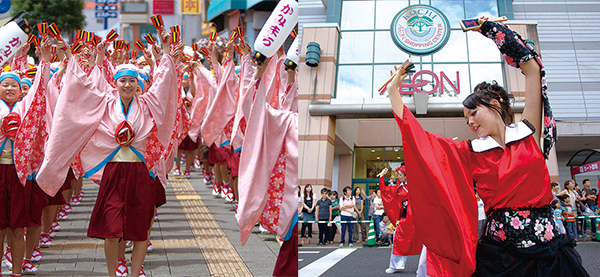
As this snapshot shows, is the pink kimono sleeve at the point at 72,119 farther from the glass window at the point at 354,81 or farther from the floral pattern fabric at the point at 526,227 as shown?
the floral pattern fabric at the point at 526,227

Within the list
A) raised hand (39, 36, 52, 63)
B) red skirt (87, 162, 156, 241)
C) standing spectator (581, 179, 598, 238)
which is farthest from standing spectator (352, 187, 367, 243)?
raised hand (39, 36, 52, 63)

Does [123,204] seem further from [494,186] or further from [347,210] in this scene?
[494,186]

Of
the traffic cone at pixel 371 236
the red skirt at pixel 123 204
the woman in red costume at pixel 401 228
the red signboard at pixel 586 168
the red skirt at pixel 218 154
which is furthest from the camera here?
the red skirt at pixel 218 154

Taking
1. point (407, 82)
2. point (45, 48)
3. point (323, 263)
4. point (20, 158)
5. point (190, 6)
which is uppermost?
point (190, 6)

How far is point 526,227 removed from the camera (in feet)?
6.61

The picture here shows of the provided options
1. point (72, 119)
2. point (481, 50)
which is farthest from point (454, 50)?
point (72, 119)

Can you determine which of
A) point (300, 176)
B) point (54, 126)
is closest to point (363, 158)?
point (300, 176)

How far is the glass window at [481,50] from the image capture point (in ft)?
9.83

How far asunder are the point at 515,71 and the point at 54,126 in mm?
2743

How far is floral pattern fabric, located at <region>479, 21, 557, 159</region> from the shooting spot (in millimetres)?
2113

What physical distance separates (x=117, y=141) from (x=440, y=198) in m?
2.21

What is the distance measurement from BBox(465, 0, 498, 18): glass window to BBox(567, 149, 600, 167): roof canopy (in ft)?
3.05

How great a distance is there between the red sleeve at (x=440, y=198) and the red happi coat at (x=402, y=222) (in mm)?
2062

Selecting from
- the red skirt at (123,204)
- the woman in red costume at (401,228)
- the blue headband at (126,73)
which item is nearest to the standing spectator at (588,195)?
the woman in red costume at (401,228)
